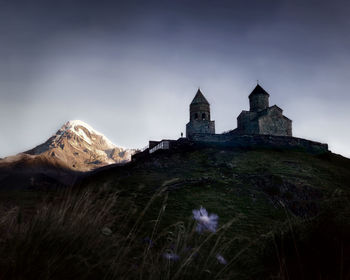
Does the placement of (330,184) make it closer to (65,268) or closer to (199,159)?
(199,159)

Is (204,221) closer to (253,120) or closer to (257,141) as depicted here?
(257,141)

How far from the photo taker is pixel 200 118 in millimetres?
35969

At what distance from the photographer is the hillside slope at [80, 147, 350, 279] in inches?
88.7

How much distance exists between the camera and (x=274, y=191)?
41.9ft

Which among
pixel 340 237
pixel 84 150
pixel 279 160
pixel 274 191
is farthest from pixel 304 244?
pixel 84 150

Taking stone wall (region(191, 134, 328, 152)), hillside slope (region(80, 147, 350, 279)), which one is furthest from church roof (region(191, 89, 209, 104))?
hillside slope (region(80, 147, 350, 279))

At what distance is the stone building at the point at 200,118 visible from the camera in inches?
1384

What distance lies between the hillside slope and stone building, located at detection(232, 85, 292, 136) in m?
10.5

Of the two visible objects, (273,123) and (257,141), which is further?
(273,123)

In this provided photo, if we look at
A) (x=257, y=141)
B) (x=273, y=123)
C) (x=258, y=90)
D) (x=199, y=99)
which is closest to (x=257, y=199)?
(x=257, y=141)

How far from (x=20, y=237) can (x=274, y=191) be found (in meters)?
12.8

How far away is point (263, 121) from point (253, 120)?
1469mm

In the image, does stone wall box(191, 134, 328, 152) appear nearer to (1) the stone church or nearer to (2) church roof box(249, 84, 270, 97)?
(1) the stone church

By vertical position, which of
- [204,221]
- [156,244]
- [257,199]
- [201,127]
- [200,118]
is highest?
[200,118]
